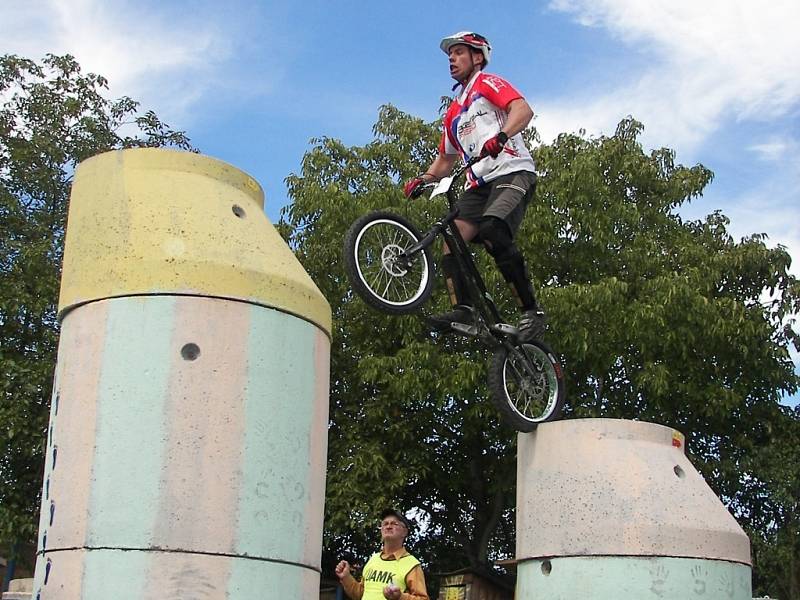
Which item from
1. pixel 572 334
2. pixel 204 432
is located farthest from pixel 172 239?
pixel 572 334

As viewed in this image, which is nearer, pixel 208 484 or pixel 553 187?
pixel 208 484

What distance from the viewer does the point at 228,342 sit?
6199mm

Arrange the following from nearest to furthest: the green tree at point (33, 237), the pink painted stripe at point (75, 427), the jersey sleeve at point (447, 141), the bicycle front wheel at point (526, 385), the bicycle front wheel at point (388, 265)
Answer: the pink painted stripe at point (75, 427), the bicycle front wheel at point (388, 265), the jersey sleeve at point (447, 141), the bicycle front wheel at point (526, 385), the green tree at point (33, 237)

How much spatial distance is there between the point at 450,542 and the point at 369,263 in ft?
48.9

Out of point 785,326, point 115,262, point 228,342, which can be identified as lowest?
point 228,342

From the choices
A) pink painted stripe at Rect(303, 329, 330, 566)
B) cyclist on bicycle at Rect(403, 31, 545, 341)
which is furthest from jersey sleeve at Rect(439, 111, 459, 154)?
pink painted stripe at Rect(303, 329, 330, 566)

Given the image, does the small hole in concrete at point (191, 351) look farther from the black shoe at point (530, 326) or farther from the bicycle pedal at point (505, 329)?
the black shoe at point (530, 326)

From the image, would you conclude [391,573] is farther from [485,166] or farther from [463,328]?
[485,166]

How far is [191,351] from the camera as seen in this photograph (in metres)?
6.12

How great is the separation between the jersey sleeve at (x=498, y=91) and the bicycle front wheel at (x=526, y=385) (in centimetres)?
210

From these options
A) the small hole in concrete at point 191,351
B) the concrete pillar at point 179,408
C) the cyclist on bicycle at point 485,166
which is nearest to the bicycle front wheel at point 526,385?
the cyclist on bicycle at point 485,166

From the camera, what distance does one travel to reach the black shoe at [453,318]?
8723 millimetres

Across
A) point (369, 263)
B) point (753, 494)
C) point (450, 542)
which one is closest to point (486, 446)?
point (450, 542)

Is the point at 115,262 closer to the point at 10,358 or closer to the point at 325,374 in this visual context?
the point at 325,374
